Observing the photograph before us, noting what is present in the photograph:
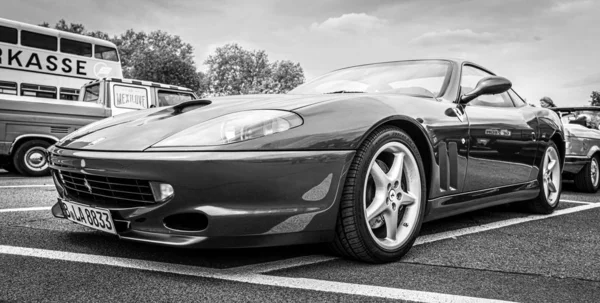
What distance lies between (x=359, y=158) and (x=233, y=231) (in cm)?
67

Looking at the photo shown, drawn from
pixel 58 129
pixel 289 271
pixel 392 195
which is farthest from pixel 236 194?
pixel 58 129

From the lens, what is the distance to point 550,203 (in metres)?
4.02

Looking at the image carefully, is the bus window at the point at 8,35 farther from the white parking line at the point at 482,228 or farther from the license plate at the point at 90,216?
the white parking line at the point at 482,228

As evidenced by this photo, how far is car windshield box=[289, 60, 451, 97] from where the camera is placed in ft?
10.2

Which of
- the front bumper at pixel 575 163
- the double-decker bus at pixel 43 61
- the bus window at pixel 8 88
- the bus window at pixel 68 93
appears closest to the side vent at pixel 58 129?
the double-decker bus at pixel 43 61

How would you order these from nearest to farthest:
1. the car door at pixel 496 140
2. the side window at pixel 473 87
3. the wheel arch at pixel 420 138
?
the wheel arch at pixel 420 138 → the car door at pixel 496 140 → the side window at pixel 473 87

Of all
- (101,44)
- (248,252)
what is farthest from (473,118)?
(101,44)

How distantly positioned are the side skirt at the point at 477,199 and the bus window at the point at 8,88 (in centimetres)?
946

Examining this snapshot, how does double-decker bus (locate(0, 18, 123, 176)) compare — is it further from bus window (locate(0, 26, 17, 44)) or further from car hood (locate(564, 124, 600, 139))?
car hood (locate(564, 124, 600, 139))

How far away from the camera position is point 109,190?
2.07 meters

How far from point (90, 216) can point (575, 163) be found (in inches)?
237

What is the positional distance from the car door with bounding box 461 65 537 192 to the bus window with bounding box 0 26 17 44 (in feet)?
31.6

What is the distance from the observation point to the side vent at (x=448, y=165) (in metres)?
2.68

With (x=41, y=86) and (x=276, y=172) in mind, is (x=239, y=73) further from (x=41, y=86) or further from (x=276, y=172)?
(x=276, y=172)
